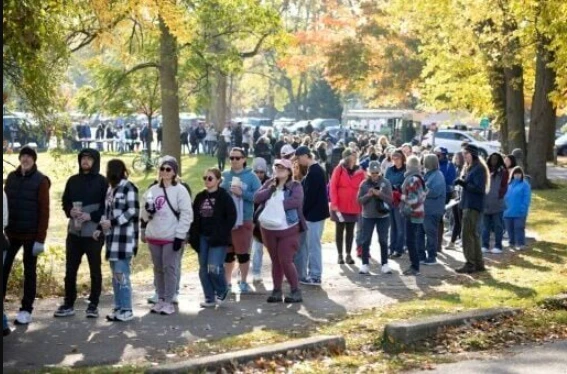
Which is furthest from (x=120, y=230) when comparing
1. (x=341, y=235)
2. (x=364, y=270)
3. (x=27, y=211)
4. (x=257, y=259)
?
(x=341, y=235)

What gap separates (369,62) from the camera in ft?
167

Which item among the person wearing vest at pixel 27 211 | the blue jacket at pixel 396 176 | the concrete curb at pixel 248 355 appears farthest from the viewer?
the blue jacket at pixel 396 176

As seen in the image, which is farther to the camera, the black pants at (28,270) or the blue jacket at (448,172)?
the blue jacket at (448,172)

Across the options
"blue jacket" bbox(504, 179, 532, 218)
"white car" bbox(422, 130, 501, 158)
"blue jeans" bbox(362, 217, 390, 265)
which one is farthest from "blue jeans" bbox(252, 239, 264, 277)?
"white car" bbox(422, 130, 501, 158)

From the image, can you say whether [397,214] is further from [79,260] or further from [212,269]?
[79,260]

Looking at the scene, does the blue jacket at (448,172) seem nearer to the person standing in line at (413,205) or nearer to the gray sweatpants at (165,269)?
the person standing in line at (413,205)

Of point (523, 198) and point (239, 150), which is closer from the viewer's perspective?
point (239, 150)

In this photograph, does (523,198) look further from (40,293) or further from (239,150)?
(40,293)

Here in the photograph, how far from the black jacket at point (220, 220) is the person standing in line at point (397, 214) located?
4.99m

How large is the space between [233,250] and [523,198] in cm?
701

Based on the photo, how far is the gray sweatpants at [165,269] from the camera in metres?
11.5

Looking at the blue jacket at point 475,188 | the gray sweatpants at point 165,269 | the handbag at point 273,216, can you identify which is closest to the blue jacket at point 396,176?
the blue jacket at point 475,188

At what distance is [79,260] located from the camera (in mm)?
11227

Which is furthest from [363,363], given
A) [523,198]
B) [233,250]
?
[523,198]
